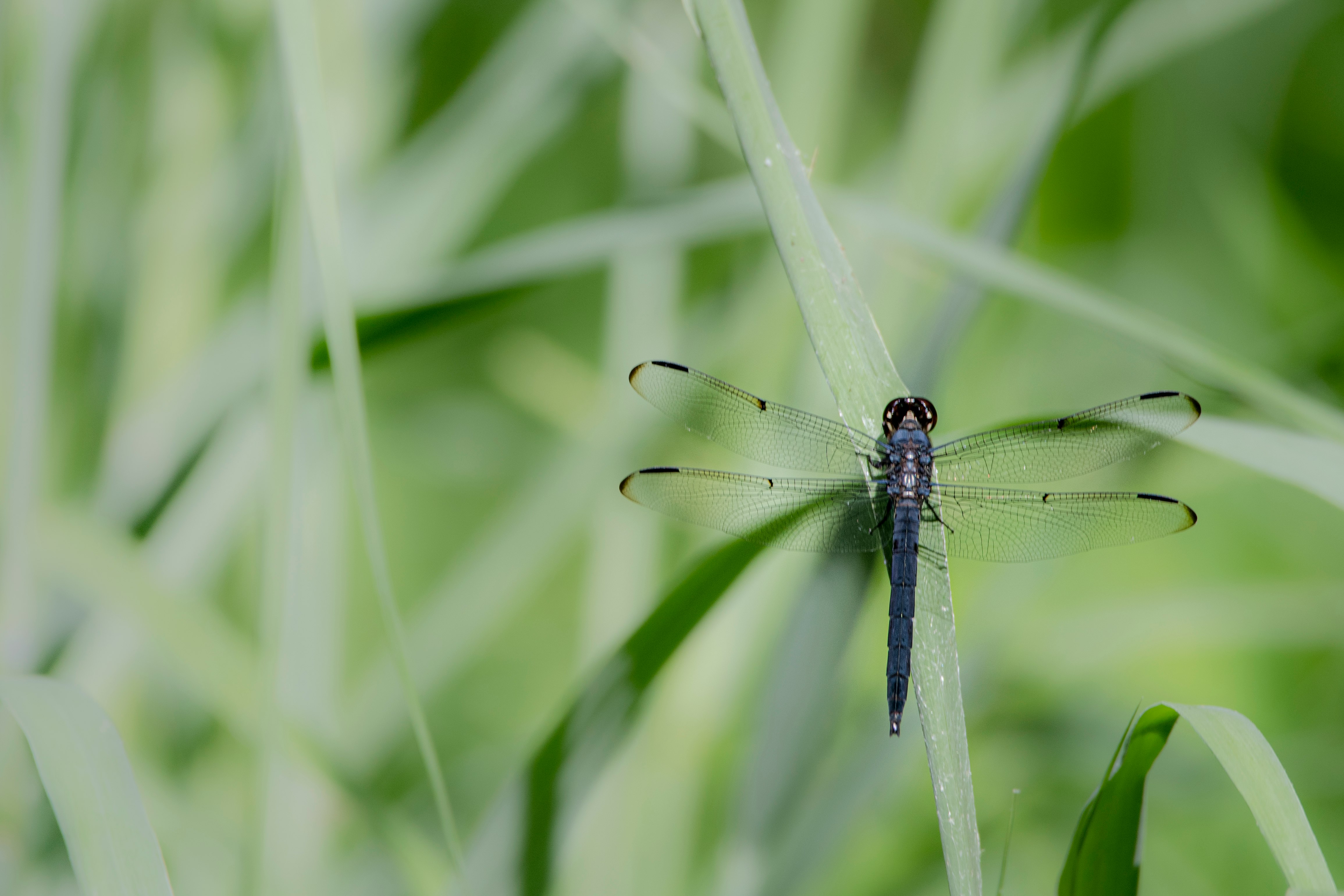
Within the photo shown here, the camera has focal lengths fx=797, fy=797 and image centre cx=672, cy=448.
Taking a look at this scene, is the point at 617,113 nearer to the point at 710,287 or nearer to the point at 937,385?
the point at 710,287

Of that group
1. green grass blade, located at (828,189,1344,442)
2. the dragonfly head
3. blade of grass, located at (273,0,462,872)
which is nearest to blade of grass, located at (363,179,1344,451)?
green grass blade, located at (828,189,1344,442)

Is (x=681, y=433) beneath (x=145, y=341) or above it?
above

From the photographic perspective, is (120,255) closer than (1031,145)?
No

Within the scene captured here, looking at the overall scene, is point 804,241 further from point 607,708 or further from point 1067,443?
point 1067,443

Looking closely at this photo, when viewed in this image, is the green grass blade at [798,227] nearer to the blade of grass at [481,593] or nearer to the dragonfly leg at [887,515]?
the dragonfly leg at [887,515]

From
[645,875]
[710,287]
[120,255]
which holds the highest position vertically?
[710,287]

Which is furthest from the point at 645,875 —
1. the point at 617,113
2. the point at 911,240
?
the point at 617,113

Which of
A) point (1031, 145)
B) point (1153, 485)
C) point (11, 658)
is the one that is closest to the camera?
point (1031, 145)

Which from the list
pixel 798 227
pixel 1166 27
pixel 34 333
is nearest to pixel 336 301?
pixel 798 227
